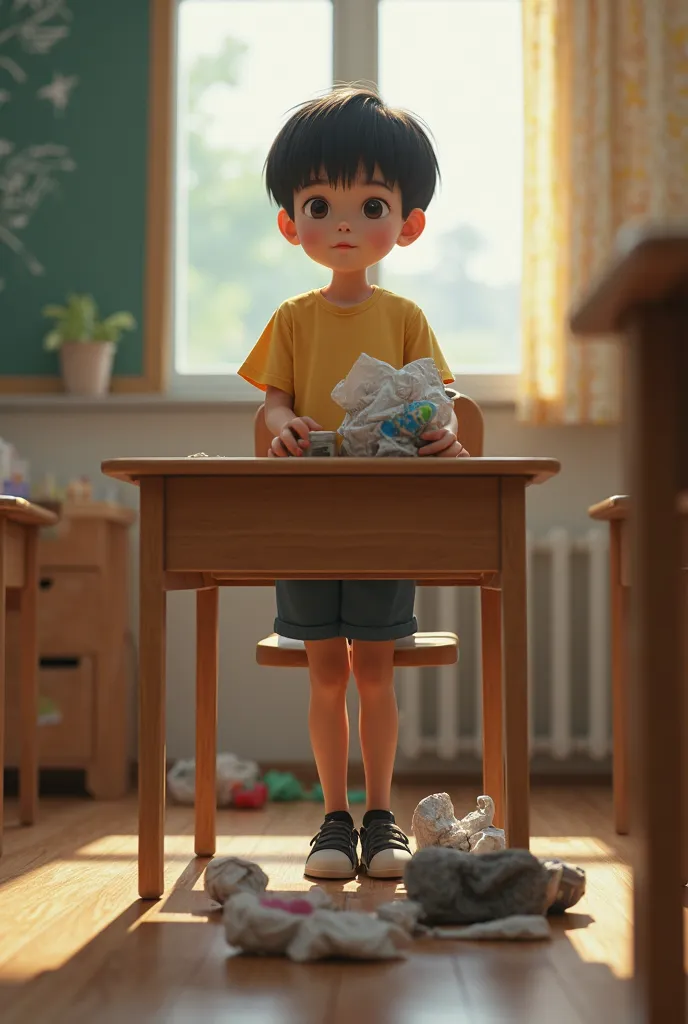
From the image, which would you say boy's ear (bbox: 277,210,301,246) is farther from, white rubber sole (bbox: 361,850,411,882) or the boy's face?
white rubber sole (bbox: 361,850,411,882)

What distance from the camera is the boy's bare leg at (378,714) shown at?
2004 millimetres

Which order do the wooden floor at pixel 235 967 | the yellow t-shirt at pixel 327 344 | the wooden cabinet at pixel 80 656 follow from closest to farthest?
the wooden floor at pixel 235 967
the yellow t-shirt at pixel 327 344
the wooden cabinet at pixel 80 656

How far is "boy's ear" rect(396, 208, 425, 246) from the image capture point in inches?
81.0

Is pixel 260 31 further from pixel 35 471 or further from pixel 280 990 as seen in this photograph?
pixel 280 990

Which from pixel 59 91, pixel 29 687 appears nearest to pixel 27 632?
pixel 29 687

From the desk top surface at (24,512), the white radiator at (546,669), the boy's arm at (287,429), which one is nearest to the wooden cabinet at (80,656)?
the desk top surface at (24,512)

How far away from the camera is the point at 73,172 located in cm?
350

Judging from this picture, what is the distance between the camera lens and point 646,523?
998mm

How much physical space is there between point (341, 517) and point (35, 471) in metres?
2.05

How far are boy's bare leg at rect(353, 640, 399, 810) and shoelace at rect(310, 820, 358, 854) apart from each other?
8cm

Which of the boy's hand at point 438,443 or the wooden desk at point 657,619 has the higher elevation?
the boy's hand at point 438,443

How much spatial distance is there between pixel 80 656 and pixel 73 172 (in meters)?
1.48

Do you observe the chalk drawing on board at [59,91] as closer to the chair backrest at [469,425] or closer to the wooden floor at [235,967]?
the chair backrest at [469,425]

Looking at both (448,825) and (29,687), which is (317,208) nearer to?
(448,825)
